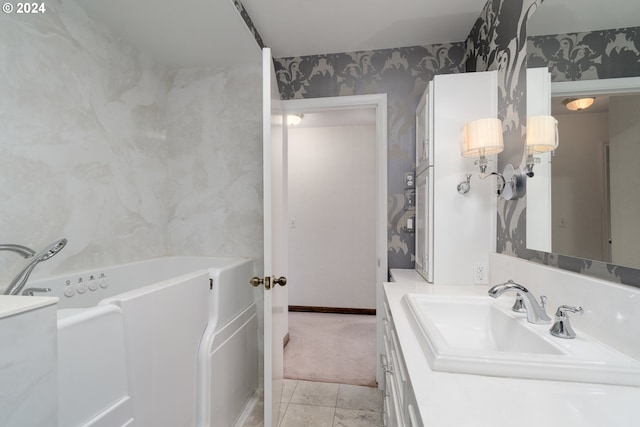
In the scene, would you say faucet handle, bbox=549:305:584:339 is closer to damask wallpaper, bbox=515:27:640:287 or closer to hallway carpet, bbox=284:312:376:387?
damask wallpaper, bbox=515:27:640:287

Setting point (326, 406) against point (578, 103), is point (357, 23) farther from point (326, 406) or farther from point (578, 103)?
point (326, 406)

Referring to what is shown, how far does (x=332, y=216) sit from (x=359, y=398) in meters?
2.06

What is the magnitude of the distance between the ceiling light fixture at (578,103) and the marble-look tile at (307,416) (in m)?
1.95

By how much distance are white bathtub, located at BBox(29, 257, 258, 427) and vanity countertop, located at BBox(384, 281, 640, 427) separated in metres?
0.94

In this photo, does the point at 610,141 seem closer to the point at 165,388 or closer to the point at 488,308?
the point at 488,308

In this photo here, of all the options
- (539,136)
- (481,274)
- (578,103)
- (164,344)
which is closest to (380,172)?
(481,274)

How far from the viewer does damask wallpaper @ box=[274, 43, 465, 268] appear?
1982mm

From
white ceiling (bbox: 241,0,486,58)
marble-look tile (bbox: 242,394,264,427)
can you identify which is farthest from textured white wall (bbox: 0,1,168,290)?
marble-look tile (bbox: 242,394,264,427)

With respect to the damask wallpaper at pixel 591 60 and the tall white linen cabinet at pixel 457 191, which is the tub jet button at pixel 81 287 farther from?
the damask wallpaper at pixel 591 60

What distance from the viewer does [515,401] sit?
0.54m

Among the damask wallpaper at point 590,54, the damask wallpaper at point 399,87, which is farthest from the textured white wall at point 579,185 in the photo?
the damask wallpaper at point 399,87

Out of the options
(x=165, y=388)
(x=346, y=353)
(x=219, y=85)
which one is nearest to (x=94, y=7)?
(x=219, y=85)

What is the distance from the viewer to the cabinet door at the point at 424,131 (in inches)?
61.4

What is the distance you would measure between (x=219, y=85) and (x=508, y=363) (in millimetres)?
2388
